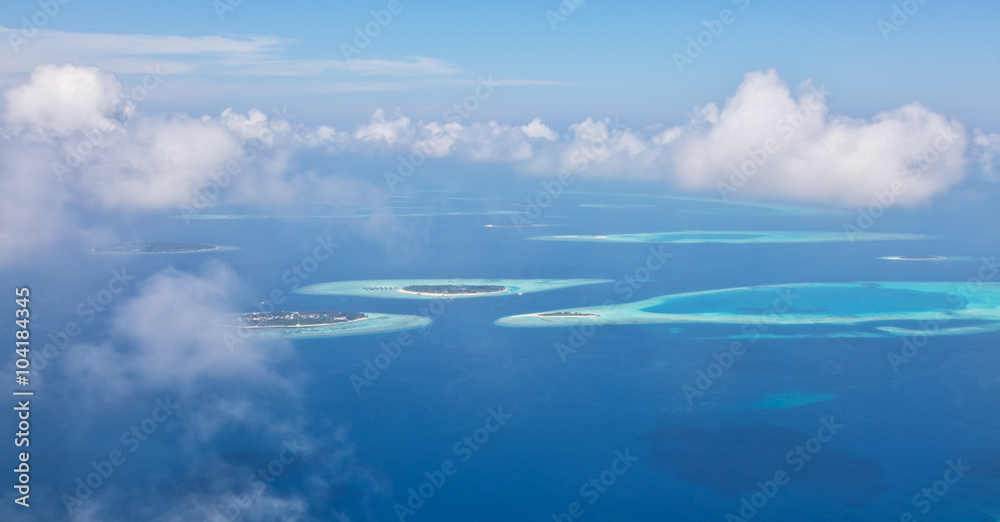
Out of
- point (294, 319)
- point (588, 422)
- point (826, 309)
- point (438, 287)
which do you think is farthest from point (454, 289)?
point (588, 422)

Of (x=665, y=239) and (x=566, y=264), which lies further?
(x=665, y=239)

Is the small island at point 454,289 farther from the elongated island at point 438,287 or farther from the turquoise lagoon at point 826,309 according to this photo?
the turquoise lagoon at point 826,309

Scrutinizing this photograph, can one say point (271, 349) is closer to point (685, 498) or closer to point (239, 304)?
point (239, 304)

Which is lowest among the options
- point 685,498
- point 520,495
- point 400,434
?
point 685,498

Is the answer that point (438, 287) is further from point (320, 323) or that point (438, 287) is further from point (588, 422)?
point (588, 422)

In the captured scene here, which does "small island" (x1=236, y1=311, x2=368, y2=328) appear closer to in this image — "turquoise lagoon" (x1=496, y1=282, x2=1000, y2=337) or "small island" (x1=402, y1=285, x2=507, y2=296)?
"small island" (x1=402, y1=285, x2=507, y2=296)

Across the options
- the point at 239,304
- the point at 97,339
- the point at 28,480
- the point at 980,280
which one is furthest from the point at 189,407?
the point at 980,280

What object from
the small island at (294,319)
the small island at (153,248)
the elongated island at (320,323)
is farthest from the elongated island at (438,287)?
the small island at (153,248)
